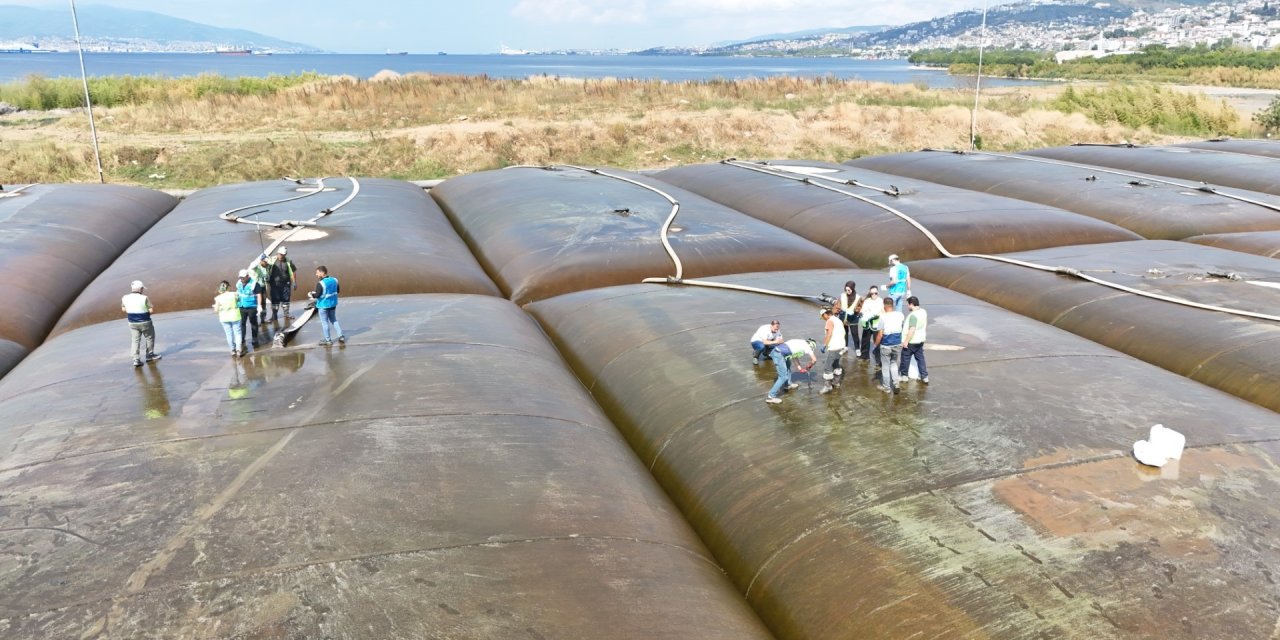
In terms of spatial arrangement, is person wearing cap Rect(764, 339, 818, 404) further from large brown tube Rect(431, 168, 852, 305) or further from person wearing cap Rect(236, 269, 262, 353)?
person wearing cap Rect(236, 269, 262, 353)

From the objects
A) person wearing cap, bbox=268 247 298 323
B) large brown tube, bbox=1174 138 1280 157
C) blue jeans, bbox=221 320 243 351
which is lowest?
blue jeans, bbox=221 320 243 351

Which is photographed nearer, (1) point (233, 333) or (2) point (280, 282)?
(1) point (233, 333)

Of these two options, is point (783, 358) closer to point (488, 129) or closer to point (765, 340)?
point (765, 340)

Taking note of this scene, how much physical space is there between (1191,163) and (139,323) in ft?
105

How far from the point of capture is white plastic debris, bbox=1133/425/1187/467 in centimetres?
830

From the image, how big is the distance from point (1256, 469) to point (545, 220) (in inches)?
576

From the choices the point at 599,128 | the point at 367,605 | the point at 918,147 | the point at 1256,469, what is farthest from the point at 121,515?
the point at 918,147

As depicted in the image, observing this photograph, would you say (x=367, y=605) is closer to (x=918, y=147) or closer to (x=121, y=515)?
(x=121, y=515)

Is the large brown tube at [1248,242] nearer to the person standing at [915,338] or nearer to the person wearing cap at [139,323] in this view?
the person standing at [915,338]

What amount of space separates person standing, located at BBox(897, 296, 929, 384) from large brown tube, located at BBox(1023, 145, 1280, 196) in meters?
21.9

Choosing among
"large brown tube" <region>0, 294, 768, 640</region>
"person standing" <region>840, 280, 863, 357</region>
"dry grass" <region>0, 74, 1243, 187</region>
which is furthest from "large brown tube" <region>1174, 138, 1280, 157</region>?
"large brown tube" <region>0, 294, 768, 640</region>

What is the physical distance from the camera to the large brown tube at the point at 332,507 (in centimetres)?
624

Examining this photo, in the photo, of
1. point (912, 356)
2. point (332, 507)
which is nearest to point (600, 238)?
point (912, 356)

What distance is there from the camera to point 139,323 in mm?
10516
